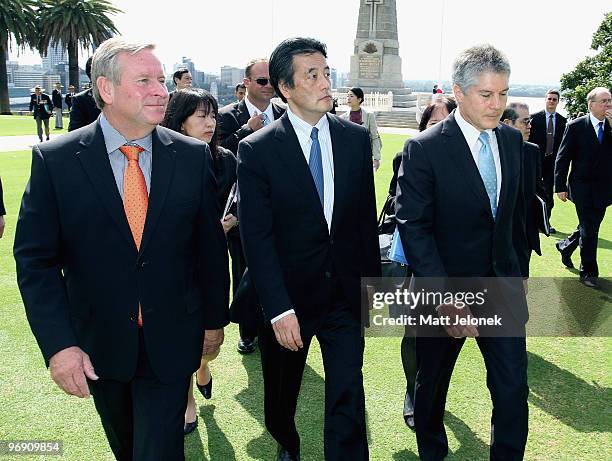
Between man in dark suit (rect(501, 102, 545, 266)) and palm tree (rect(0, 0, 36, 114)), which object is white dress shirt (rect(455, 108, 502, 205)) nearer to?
man in dark suit (rect(501, 102, 545, 266))

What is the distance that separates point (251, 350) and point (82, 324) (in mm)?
2707

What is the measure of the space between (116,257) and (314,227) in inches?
40.7

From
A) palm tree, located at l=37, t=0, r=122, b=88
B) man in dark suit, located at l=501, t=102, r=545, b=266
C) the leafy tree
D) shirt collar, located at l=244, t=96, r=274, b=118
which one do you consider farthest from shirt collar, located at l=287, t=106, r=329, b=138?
palm tree, located at l=37, t=0, r=122, b=88

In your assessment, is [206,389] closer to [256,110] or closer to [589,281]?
[256,110]

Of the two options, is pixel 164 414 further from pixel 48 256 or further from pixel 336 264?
pixel 336 264

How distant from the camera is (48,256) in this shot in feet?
8.69

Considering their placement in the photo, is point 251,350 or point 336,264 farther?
point 251,350

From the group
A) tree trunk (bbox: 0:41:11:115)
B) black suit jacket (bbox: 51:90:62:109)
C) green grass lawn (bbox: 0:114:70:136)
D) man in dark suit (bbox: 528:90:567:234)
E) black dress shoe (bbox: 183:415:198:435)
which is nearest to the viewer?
black dress shoe (bbox: 183:415:198:435)

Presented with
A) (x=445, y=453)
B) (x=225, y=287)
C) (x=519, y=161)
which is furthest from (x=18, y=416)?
(x=519, y=161)

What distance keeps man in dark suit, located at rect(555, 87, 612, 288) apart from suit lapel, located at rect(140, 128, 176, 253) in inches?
222

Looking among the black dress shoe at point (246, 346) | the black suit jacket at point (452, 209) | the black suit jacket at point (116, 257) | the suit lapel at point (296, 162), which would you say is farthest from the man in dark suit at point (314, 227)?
the black dress shoe at point (246, 346)

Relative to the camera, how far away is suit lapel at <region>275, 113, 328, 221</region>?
3.29 meters

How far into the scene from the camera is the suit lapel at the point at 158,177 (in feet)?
8.84

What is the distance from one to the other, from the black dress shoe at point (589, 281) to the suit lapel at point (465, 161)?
4.53 metres
